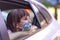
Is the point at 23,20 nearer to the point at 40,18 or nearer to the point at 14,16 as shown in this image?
the point at 14,16

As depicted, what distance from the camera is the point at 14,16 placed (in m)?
3.69

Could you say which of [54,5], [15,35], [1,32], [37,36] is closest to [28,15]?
[37,36]

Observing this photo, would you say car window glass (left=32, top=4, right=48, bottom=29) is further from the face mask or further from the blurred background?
the blurred background

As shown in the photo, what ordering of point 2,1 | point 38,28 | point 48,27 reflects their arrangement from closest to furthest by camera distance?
point 2,1 < point 38,28 < point 48,27

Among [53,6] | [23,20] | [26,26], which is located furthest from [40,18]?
[53,6]

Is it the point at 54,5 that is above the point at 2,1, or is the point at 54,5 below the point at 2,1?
below

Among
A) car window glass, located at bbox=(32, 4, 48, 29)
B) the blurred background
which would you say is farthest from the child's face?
the blurred background

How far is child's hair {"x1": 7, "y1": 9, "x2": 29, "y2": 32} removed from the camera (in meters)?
3.51

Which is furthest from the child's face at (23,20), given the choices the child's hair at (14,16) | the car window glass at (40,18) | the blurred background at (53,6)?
the blurred background at (53,6)

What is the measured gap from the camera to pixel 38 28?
12.1ft

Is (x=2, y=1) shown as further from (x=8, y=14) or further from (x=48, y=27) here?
(x=48, y=27)

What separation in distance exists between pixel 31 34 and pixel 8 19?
0.58 m

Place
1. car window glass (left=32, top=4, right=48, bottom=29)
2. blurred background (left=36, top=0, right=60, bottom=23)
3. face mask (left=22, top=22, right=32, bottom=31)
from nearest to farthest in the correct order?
face mask (left=22, top=22, right=32, bottom=31) → car window glass (left=32, top=4, right=48, bottom=29) → blurred background (left=36, top=0, right=60, bottom=23)

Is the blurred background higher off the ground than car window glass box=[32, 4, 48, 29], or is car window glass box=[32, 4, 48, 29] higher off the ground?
car window glass box=[32, 4, 48, 29]
